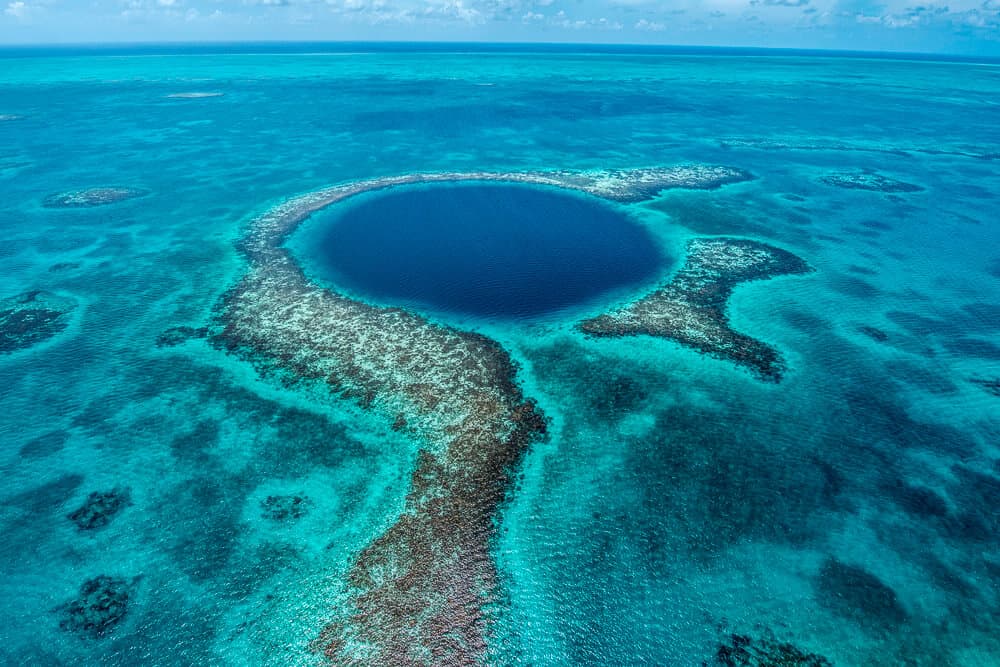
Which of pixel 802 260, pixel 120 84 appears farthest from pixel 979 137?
pixel 120 84

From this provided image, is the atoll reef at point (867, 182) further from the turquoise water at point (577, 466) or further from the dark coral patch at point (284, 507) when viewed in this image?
the dark coral patch at point (284, 507)

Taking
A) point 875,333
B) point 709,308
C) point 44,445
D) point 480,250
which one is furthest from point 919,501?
point 44,445

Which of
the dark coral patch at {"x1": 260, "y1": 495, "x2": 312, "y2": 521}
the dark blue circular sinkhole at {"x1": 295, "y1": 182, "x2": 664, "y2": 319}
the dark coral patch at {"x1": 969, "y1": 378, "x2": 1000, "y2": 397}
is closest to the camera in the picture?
the dark coral patch at {"x1": 260, "y1": 495, "x2": 312, "y2": 521}

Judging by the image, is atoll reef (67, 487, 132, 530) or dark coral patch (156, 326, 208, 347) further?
dark coral patch (156, 326, 208, 347)

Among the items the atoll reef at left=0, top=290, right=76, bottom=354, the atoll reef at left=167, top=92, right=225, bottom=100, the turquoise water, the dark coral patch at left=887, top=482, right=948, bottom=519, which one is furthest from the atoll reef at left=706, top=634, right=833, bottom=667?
the atoll reef at left=167, top=92, right=225, bottom=100

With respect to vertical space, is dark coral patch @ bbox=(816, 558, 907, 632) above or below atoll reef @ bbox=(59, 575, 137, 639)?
below

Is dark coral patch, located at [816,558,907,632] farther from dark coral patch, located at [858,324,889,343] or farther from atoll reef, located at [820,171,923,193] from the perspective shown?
atoll reef, located at [820,171,923,193]
